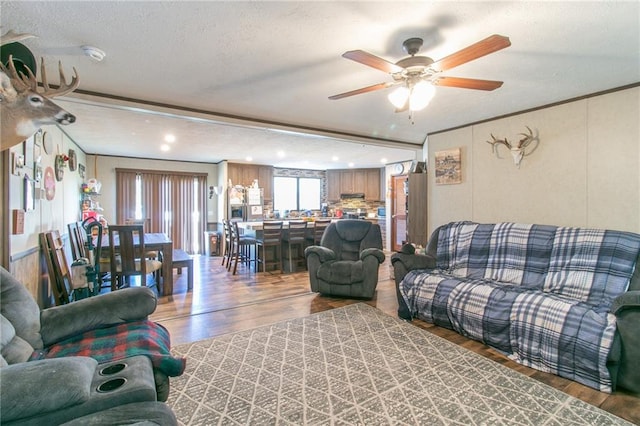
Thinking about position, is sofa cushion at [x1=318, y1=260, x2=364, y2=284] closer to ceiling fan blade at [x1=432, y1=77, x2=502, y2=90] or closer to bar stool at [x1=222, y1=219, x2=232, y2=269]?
ceiling fan blade at [x1=432, y1=77, x2=502, y2=90]

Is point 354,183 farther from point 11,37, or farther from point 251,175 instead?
point 11,37

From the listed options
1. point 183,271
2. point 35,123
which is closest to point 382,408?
point 35,123

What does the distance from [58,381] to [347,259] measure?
366 cm

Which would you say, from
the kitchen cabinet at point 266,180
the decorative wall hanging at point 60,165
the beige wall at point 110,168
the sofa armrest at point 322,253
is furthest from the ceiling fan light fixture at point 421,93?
the beige wall at point 110,168

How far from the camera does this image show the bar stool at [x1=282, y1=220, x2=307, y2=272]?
5.71 meters

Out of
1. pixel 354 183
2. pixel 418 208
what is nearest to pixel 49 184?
pixel 418 208

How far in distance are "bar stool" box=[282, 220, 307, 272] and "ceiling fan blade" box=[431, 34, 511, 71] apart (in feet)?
13.8

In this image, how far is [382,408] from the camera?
1.81m

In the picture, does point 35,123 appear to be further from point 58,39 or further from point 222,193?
point 222,193

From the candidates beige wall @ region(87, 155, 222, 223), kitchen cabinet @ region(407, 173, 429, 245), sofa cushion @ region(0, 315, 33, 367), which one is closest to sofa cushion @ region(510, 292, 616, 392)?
kitchen cabinet @ region(407, 173, 429, 245)

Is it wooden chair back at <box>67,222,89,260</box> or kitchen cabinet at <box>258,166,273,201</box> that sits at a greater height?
kitchen cabinet at <box>258,166,273,201</box>

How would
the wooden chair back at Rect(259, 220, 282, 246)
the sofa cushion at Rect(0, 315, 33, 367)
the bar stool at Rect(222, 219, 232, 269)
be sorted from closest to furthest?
the sofa cushion at Rect(0, 315, 33, 367) → the wooden chair back at Rect(259, 220, 282, 246) → the bar stool at Rect(222, 219, 232, 269)

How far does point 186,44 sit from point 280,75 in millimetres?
753

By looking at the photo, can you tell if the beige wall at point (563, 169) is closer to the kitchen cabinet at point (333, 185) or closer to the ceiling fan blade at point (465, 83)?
the ceiling fan blade at point (465, 83)
